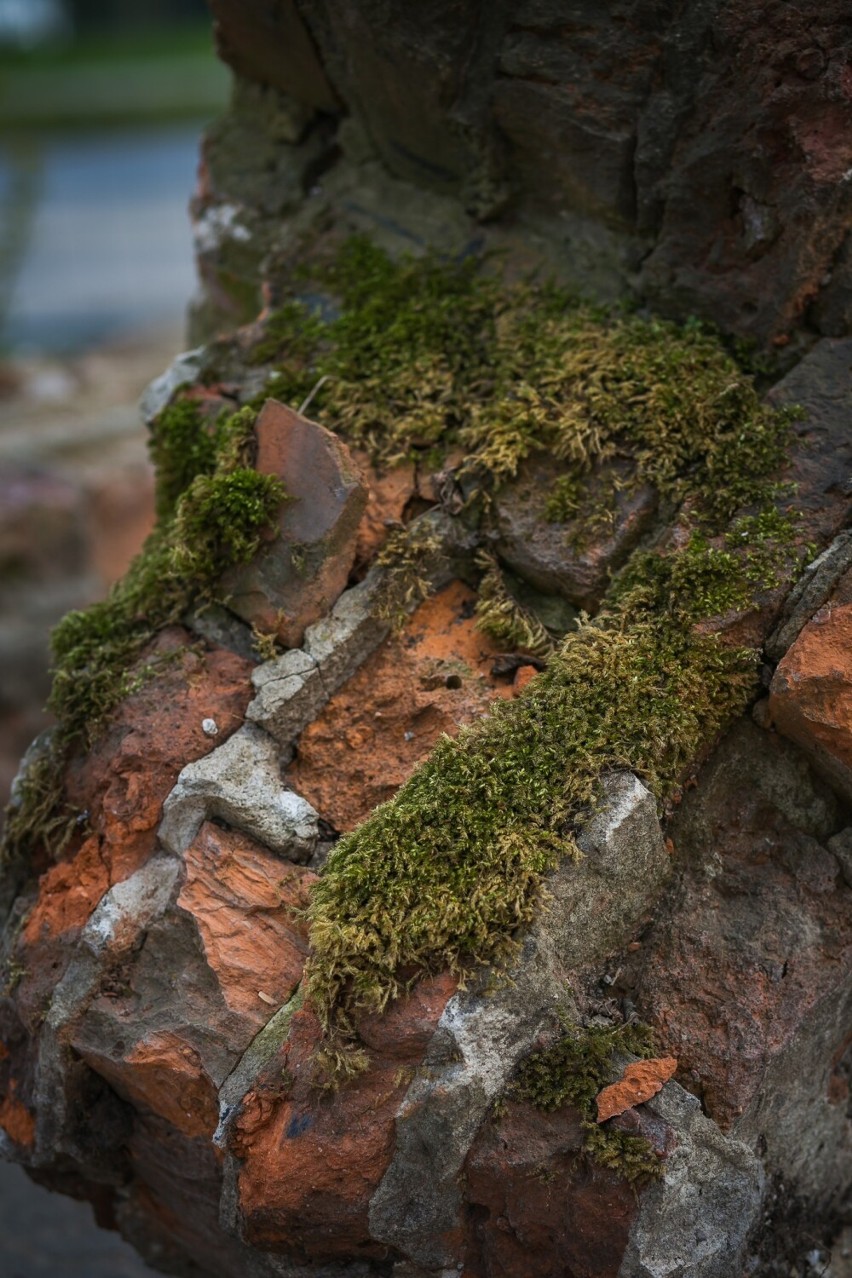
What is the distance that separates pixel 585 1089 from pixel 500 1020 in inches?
10.3

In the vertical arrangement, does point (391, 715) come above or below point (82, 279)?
above

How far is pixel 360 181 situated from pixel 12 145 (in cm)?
1198

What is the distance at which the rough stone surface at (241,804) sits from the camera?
9.36 ft

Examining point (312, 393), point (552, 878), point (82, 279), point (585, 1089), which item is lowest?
point (82, 279)

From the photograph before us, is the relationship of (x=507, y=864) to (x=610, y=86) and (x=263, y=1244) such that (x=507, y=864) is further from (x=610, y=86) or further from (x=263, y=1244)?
(x=610, y=86)

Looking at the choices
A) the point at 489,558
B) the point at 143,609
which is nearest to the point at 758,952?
the point at 489,558

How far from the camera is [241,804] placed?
9.35 ft

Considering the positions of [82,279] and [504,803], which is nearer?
[504,803]

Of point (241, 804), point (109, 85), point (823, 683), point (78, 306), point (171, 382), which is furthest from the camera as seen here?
point (109, 85)

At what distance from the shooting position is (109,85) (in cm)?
1691

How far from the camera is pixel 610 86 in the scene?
319cm

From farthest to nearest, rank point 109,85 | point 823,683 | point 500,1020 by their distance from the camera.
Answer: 1. point 109,85
2. point 823,683
3. point 500,1020

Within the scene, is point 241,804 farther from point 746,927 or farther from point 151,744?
point 746,927

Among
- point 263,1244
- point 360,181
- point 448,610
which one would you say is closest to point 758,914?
point 448,610
